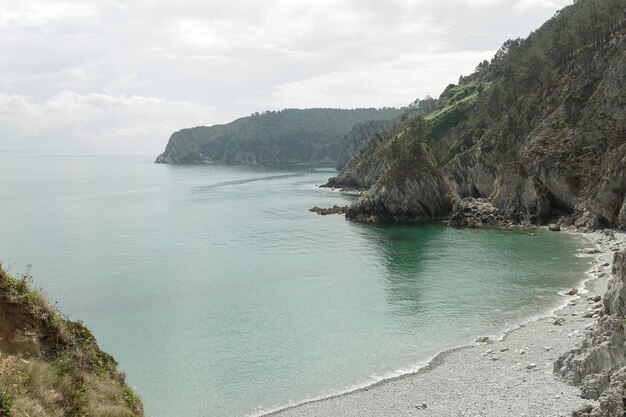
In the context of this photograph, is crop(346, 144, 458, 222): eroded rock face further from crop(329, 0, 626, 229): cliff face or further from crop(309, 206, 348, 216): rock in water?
crop(309, 206, 348, 216): rock in water

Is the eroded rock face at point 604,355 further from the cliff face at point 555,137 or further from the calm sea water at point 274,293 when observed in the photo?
the cliff face at point 555,137

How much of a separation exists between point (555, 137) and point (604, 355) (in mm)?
72502

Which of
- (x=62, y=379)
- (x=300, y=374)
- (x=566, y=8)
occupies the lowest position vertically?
(x=300, y=374)

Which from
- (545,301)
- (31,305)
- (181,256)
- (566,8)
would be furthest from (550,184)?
(566,8)

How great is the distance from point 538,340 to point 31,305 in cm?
3014

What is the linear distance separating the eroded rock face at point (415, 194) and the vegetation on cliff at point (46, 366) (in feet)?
265

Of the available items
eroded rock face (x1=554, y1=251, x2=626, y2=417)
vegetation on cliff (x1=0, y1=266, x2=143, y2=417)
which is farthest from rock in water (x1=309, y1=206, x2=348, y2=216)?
vegetation on cliff (x1=0, y1=266, x2=143, y2=417)

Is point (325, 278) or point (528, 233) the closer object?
point (325, 278)

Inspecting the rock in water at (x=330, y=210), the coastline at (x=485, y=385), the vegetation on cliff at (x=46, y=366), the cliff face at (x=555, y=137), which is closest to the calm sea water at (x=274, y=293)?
the coastline at (x=485, y=385)

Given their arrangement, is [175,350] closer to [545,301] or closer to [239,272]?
[239,272]

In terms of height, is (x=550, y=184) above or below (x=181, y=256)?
above

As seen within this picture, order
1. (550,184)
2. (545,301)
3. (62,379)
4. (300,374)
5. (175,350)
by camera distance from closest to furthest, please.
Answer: (62,379) < (300,374) < (175,350) < (545,301) < (550,184)

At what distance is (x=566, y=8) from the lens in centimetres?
15138

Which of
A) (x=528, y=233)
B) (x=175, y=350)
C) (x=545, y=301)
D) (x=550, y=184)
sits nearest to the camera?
(x=175, y=350)
